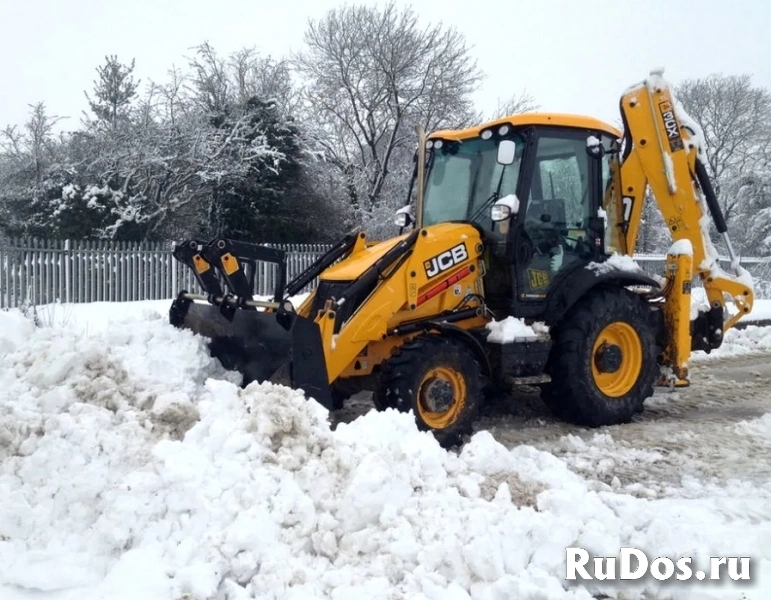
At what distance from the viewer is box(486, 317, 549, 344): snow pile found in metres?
5.96

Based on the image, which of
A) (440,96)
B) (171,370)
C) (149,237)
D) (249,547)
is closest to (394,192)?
(440,96)

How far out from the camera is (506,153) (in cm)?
589

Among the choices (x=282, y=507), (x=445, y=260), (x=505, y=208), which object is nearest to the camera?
(x=282, y=507)

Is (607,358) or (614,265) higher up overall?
(614,265)

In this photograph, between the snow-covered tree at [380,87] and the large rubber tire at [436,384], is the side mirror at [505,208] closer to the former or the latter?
the large rubber tire at [436,384]

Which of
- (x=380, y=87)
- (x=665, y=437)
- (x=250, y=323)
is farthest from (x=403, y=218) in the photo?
(x=380, y=87)

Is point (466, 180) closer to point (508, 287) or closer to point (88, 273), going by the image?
point (508, 287)

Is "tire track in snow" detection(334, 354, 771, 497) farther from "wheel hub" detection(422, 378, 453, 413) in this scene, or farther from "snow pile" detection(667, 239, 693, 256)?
"snow pile" detection(667, 239, 693, 256)

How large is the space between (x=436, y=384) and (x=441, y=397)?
11cm

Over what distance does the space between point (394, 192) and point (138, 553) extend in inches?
831

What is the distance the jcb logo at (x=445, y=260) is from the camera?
5891 mm

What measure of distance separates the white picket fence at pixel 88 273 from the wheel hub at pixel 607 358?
738 cm

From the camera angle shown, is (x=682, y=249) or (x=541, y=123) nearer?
(x=541, y=123)

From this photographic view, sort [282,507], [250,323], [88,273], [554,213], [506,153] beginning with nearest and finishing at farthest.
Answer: [282,507]
[250,323]
[506,153]
[554,213]
[88,273]
